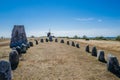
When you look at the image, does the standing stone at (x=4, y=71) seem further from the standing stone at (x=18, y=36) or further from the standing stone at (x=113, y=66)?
the standing stone at (x=18, y=36)

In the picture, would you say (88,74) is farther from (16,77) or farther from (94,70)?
(16,77)

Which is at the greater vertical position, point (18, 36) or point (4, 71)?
point (18, 36)

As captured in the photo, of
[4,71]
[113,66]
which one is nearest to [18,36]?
[113,66]

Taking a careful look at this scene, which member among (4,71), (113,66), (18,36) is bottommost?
(113,66)

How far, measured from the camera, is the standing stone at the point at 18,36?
30766 millimetres

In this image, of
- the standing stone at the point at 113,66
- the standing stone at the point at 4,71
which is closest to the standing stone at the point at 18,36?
the standing stone at the point at 113,66

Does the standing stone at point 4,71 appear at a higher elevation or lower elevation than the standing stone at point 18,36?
lower

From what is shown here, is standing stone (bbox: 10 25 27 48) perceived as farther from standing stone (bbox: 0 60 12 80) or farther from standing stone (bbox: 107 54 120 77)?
standing stone (bbox: 0 60 12 80)

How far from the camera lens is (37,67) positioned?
15547 millimetres

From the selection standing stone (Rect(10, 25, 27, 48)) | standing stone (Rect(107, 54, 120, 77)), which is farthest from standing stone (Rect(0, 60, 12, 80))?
standing stone (Rect(10, 25, 27, 48))

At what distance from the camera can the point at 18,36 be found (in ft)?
103

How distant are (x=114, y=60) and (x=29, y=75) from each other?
8.18 meters

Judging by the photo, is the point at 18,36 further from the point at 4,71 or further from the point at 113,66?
the point at 4,71

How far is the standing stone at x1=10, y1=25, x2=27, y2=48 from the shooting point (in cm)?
3077
